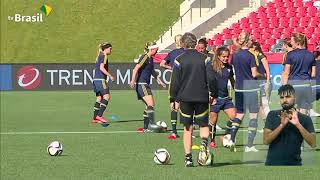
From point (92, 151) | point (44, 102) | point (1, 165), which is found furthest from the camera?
point (44, 102)

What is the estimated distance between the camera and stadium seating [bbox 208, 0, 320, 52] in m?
41.9

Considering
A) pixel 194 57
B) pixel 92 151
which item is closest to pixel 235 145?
pixel 92 151

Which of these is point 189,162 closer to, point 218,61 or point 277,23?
point 218,61

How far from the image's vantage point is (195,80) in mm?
13023

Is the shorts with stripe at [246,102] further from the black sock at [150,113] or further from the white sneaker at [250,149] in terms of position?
the black sock at [150,113]

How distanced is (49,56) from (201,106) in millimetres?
42148

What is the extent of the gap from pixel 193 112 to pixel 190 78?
1.89 ft

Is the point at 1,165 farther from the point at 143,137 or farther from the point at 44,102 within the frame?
the point at 44,102

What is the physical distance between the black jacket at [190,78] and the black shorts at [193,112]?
135 mm

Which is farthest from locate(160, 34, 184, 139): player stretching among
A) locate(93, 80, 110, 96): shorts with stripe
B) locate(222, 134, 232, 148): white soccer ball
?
locate(93, 80, 110, 96): shorts with stripe

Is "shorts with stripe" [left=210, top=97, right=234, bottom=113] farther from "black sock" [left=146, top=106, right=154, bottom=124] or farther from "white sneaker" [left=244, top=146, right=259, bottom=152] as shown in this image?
"black sock" [left=146, top=106, right=154, bottom=124]

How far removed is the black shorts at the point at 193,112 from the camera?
1316 cm

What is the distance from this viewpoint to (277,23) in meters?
44.1

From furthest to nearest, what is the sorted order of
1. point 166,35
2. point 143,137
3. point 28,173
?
point 166,35, point 143,137, point 28,173
